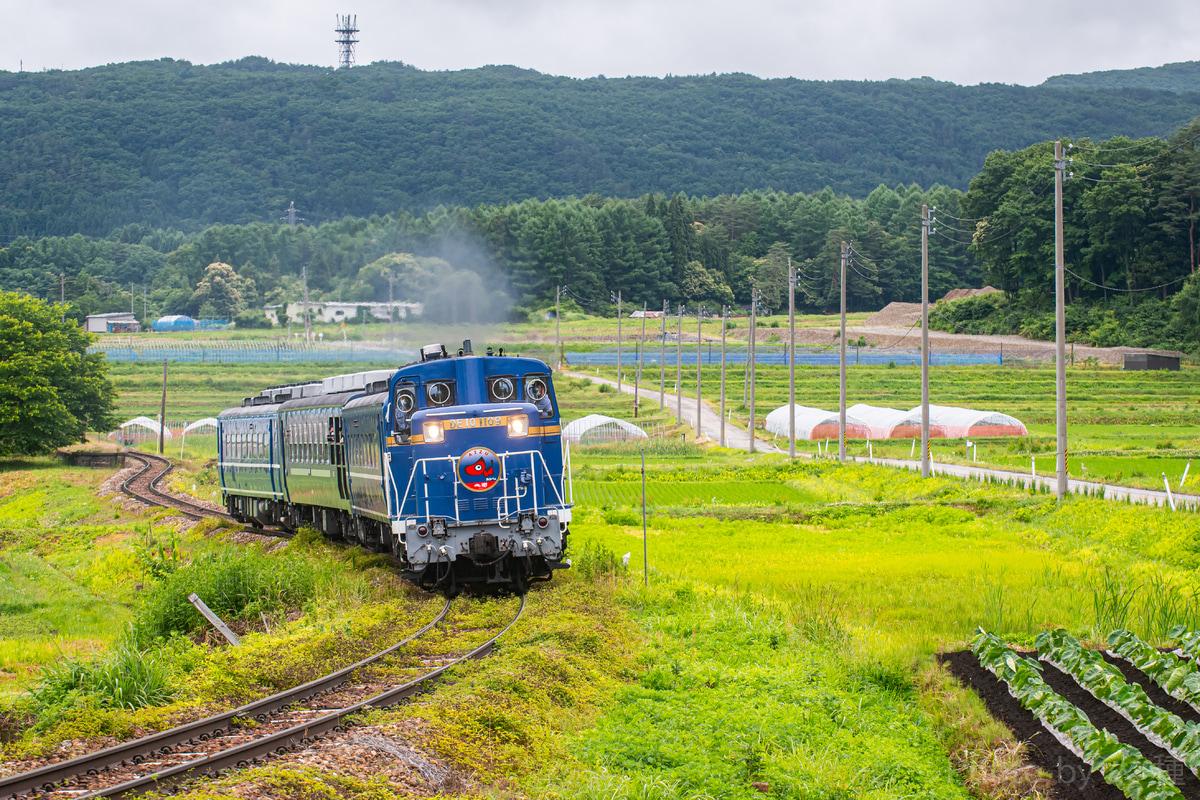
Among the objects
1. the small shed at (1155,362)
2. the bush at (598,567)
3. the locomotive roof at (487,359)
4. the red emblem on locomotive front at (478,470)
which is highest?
the locomotive roof at (487,359)

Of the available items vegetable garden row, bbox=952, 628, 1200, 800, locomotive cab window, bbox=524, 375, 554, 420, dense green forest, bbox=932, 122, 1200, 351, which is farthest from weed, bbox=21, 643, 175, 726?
dense green forest, bbox=932, 122, 1200, 351

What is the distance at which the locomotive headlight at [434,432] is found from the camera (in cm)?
1920

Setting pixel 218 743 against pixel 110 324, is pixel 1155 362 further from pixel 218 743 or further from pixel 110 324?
pixel 110 324

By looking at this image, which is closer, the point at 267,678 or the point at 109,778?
the point at 109,778

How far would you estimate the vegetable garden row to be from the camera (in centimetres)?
1039

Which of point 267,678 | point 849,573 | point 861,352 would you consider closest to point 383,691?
point 267,678

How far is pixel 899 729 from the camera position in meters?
12.7

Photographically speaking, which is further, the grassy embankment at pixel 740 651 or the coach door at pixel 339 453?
the coach door at pixel 339 453

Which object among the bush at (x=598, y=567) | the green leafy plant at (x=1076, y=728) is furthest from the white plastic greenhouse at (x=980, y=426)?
the green leafy plant at (x=1076, y=728)

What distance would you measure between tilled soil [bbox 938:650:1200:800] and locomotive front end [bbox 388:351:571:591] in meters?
7.52

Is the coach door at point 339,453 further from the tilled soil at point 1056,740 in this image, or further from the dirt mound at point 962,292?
the dirt mound at point 962,292

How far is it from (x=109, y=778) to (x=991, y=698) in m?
9.91

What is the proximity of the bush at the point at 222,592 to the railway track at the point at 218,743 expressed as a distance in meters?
4.70

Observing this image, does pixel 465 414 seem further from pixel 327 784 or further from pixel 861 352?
pixel 861 352
